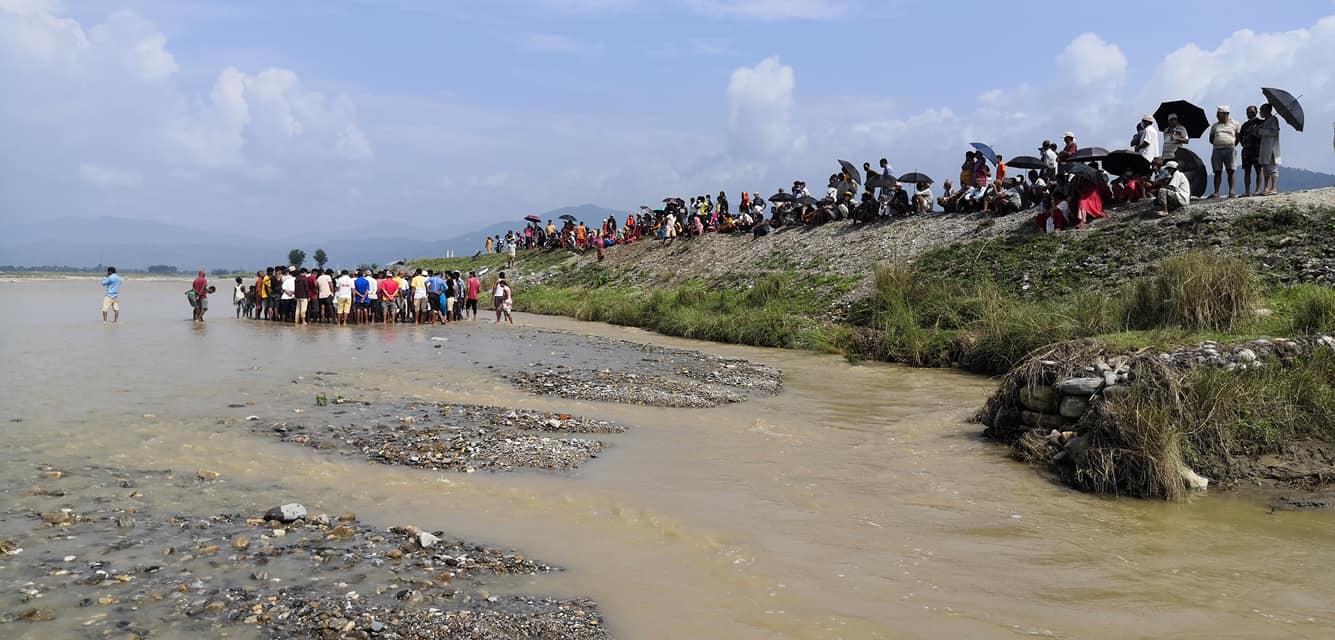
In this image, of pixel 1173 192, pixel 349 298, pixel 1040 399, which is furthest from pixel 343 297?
pixel 1173 192

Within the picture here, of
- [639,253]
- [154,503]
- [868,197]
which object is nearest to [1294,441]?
[154,503]

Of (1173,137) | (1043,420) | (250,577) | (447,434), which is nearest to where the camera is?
(250,577)

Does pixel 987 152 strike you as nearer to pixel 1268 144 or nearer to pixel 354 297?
pixel 1268 144

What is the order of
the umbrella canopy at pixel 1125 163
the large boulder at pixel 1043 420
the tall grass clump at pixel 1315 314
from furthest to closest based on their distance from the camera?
the umbrella canopy at pixel 1125 163
the tall grass clump at pixel 1315 314
the large boulder at pixel 1043 420

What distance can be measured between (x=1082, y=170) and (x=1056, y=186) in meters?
1.49

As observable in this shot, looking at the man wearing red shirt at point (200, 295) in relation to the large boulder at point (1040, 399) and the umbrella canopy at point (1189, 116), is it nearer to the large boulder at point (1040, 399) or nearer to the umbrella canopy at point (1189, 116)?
the large boulder at point (1040, 399)

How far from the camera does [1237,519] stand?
7.13m

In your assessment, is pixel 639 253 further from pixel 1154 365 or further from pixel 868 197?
pixel 1154 365

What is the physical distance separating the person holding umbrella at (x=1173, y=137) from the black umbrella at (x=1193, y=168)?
102 millimetres

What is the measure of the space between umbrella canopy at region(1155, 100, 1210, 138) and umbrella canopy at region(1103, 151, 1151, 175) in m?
1.35

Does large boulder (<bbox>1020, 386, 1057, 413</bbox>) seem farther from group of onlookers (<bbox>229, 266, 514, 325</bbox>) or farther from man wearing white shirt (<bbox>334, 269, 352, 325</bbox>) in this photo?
man wearing white shirt (<bbox>334, 269, 352, 325</bbox>)

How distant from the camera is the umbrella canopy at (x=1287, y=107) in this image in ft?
50.7

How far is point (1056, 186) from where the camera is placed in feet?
68.5

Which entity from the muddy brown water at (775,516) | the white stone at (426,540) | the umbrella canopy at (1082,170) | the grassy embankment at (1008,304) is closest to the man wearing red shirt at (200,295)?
the grassy embankment at (1008,304)
